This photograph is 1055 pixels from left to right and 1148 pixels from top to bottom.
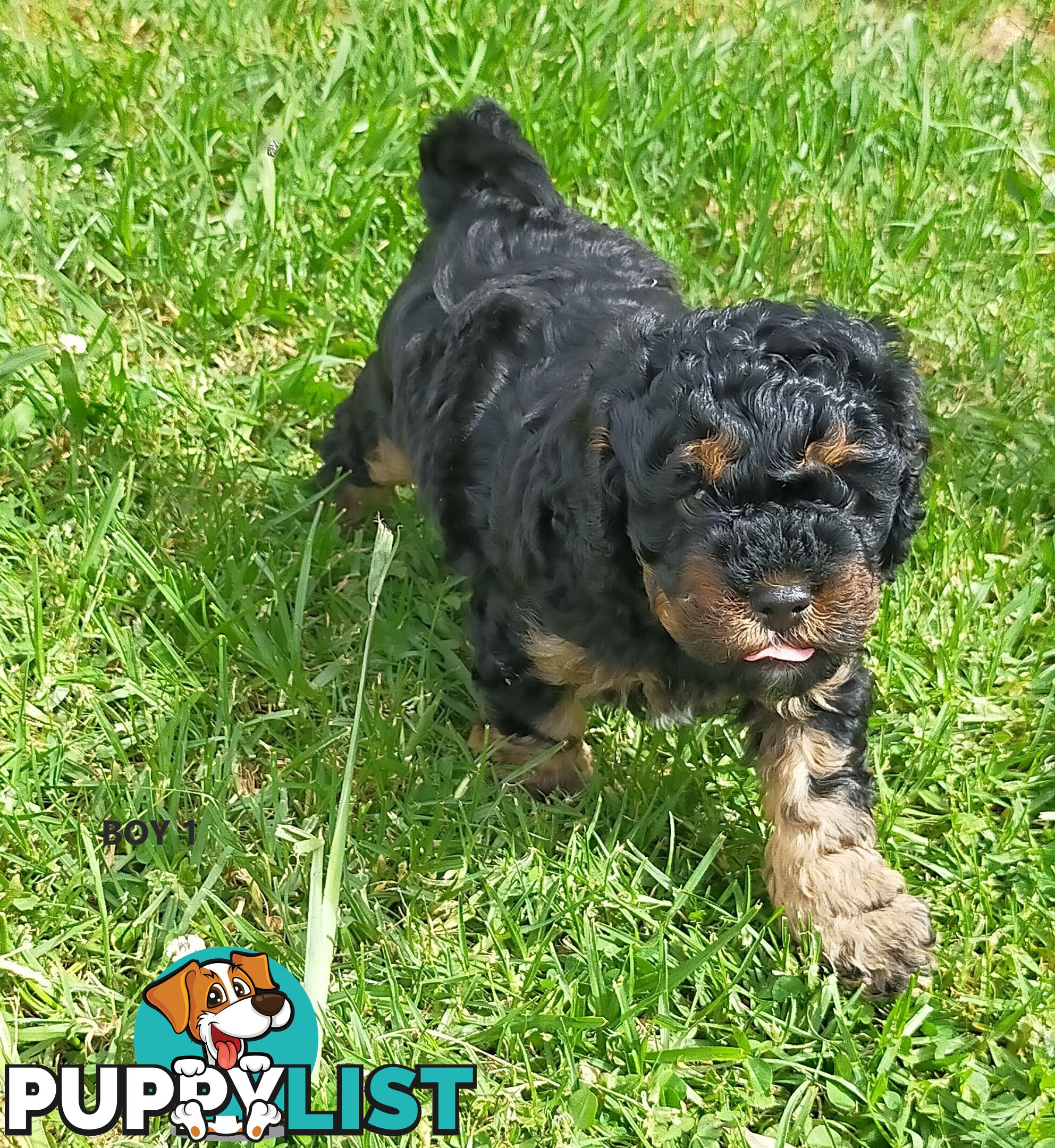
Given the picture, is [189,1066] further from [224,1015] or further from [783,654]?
[783,654]

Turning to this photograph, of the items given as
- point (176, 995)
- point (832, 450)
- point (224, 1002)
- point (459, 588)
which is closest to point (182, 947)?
point (176, 995)

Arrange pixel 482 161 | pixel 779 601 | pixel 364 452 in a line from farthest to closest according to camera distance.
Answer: pixel 364 452
pixel 482 161
pixel 779 601

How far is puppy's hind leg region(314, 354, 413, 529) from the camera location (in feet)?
11.9

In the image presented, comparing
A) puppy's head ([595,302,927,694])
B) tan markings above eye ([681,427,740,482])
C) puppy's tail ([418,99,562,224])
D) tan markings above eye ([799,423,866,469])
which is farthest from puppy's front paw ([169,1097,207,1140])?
puppy's tail ([418,99,562,224])

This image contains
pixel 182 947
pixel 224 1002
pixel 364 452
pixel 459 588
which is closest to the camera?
pixel 224 1002

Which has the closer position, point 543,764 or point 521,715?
point 521,715

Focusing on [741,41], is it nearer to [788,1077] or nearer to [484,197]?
[484,197]

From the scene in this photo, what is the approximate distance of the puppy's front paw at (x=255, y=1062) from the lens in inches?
89.0

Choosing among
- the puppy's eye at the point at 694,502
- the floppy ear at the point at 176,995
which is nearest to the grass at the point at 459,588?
the floppy ear at the point at 176,995

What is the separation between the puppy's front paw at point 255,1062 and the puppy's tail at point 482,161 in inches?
93.4

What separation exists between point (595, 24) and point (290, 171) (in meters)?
1.60

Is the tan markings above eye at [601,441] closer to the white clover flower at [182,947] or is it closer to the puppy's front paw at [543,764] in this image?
the puppy's front paw at [543,764]

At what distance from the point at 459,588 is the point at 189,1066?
5.37 ft

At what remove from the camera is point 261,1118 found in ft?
7.64
